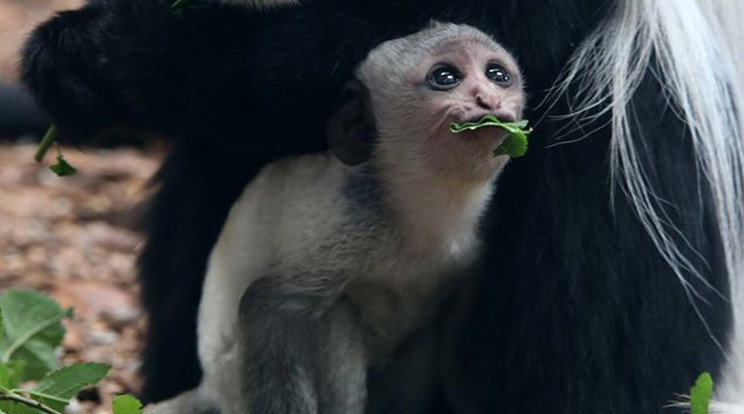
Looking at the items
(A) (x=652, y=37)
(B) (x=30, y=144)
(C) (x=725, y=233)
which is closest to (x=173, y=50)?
(A) (x=652, y=37)

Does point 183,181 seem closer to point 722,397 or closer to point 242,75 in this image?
point 242,75

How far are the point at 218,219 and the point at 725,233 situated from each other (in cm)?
79

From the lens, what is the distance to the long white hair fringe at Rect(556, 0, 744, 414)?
2406 millimetres

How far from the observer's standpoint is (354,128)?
2357 millimetres

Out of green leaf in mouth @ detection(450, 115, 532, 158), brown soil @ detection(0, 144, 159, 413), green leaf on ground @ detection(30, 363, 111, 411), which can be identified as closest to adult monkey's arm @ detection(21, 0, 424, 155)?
green leaf in mouth @ detection(450, 115, 532, 158)

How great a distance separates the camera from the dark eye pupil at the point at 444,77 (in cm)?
222

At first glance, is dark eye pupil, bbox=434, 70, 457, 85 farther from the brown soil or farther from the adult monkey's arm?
the brown soil

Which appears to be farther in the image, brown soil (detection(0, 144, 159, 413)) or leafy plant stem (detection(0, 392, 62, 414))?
brown soil (detection(0, 144, 159, 413))

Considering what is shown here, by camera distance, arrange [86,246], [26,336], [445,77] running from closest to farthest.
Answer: [445,77] → [26,336] → [86,246]

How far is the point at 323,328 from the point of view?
7.73 ft

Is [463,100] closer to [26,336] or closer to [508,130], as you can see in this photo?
[508,130]

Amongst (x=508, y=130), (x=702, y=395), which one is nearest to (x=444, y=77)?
(x=508, y=130)

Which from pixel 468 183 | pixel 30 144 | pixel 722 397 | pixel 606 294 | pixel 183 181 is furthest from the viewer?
pixel 30 144

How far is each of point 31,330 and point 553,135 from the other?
0.84 meters
